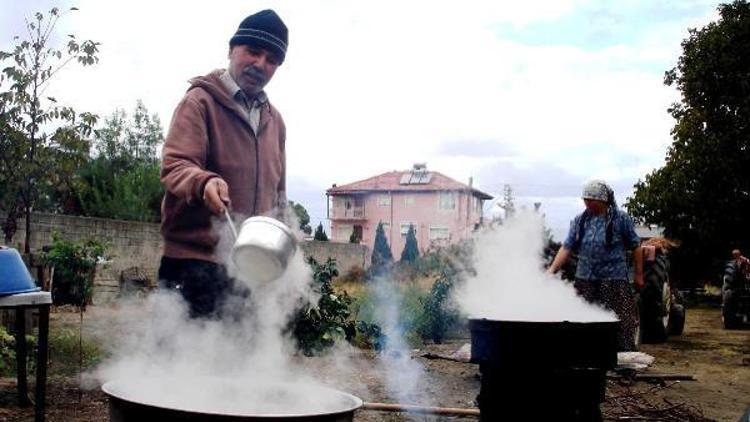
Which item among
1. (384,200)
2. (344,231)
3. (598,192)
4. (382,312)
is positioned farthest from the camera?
(344,231)

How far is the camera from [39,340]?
417cm

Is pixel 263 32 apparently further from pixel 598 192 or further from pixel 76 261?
pixel 76 261

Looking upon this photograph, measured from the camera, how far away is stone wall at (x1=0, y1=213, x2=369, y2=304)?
1239 cm

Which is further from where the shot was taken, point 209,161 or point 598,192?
point 598,192

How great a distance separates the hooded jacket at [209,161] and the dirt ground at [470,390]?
87.6 inches

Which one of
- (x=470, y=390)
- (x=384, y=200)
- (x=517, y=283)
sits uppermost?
(x=384, y=200)

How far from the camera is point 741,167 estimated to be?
2059 cm

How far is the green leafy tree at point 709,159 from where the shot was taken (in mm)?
20609

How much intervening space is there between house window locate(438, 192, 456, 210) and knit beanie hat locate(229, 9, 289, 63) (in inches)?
1663

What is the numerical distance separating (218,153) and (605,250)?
13.0 feet

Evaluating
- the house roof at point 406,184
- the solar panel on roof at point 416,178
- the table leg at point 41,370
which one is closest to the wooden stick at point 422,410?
the table leg at point 41,370

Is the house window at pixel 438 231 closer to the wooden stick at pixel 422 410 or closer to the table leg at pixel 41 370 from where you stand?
the wooden stick at pixel 422 410

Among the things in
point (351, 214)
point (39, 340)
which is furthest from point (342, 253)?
point (351, 214)

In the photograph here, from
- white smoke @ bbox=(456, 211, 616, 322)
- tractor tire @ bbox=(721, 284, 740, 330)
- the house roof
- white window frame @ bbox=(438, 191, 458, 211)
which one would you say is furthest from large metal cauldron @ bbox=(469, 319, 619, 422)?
white window frame @ bbox=(438, 191, 458, 211)
